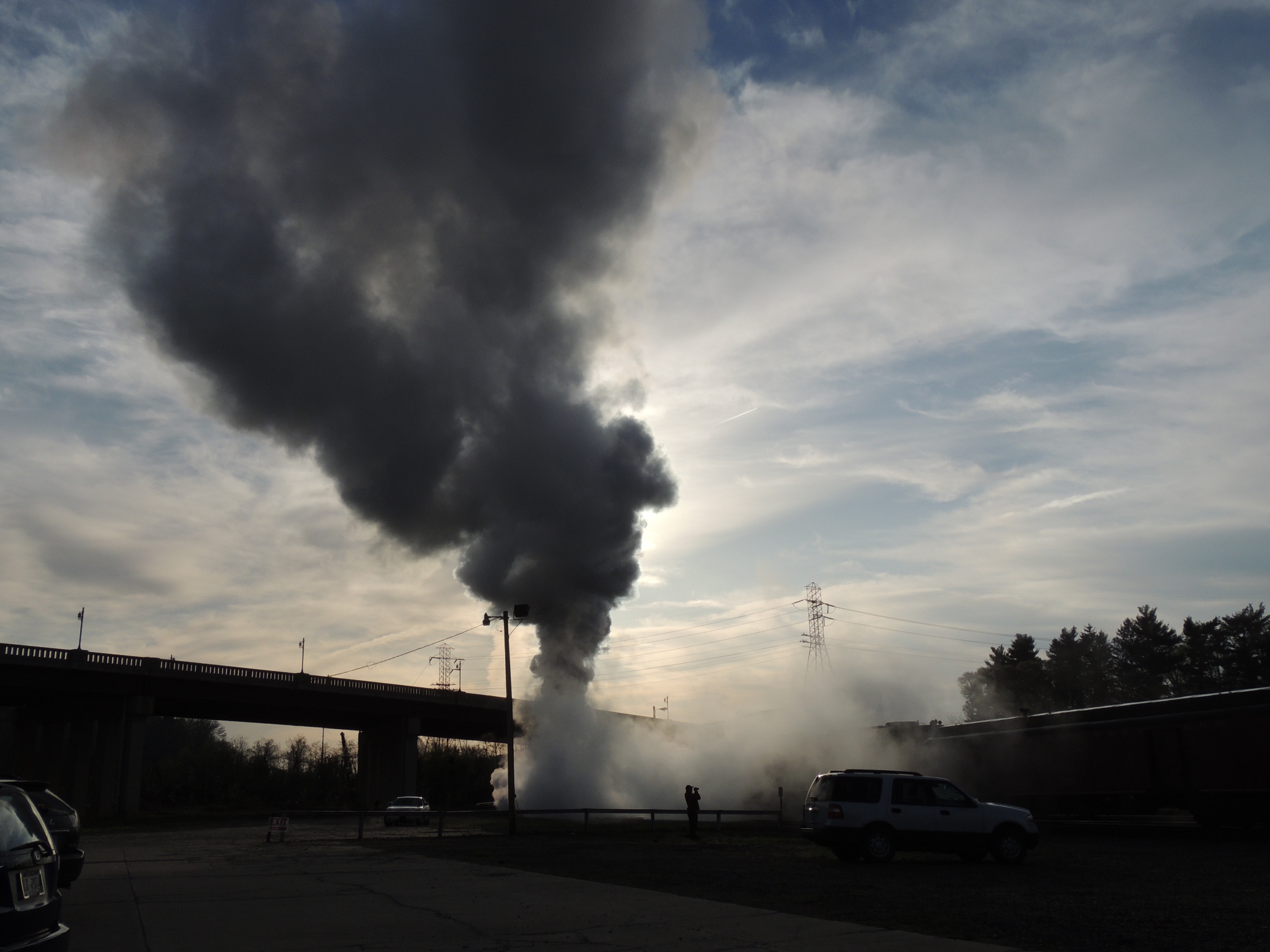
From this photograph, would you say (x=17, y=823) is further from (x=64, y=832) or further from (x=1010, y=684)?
(x=1010, y=684)

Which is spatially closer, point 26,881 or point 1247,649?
point 26,881

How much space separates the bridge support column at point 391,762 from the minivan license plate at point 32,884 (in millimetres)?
67503

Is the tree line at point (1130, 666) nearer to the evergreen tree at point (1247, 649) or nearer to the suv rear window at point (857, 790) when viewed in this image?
the evergreen tree at point (1247, 649)

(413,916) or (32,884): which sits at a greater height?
(32,884)

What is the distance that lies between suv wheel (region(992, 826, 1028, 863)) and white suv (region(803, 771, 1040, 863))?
13mm

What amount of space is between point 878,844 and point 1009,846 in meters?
2.78

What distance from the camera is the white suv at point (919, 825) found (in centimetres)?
1830

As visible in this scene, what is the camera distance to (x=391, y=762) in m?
70.1

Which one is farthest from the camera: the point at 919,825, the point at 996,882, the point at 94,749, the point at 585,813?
the point at 94,749

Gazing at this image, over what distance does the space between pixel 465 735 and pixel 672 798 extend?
42.4 meters

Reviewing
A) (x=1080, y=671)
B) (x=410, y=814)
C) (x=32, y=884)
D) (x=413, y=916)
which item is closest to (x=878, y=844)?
(x=413, y=916)

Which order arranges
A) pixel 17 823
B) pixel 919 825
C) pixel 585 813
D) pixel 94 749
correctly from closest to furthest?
pixel 17 823 → pixel 919 825 → pixel 585 813 → pixel 94 749

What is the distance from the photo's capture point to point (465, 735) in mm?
84938

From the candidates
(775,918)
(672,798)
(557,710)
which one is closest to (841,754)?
(672,798)
